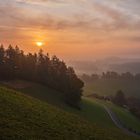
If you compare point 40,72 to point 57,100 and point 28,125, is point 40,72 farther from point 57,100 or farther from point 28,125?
point 28,125

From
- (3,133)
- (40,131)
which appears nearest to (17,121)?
(40,131)

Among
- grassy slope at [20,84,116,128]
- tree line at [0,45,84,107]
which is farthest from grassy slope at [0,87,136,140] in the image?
tree line at [0,45,84,107]

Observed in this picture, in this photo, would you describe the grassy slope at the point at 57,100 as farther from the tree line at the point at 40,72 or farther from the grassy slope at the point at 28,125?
the grassy slope at the point at 28,125

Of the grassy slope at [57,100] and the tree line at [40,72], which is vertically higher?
the tree line at [40,72]

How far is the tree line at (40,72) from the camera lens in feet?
349

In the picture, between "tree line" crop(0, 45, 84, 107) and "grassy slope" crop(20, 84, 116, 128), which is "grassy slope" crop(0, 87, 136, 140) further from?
"tree line" crop(0, 45, 84, 107)

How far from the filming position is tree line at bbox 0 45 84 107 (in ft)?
349

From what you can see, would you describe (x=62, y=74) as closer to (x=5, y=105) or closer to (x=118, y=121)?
(x=118, y=121)

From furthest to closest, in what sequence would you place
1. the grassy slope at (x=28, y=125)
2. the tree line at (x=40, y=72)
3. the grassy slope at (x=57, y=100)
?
the tree line at (x=40, y=72)
the grassy slope at (x=57, y=100)
the grassy slope at (x=28, y=125)

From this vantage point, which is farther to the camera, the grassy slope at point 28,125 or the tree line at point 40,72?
the tree line at point 40,72

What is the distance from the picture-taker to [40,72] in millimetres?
113000

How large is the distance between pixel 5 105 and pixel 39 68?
233 feet

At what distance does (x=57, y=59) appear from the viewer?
4926 inches

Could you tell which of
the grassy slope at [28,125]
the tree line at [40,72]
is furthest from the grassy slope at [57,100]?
the grassy slope at [28,125]
